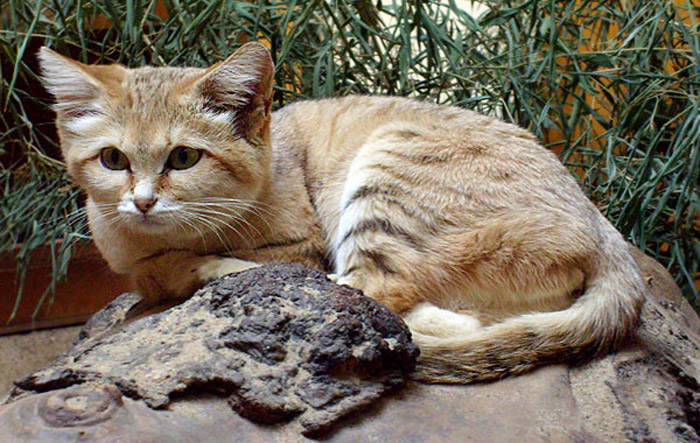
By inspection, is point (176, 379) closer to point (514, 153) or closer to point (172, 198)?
point (172, 198)

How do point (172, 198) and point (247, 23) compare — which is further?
point (247, 23)

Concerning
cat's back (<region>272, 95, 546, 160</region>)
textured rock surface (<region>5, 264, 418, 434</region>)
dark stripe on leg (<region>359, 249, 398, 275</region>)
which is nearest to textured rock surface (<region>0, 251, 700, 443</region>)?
textured rock surface (<region>5, 264, 418, 434</region>)

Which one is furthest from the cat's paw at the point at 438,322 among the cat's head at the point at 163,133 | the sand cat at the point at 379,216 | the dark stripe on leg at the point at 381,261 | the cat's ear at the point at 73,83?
the cat's ear at the point at 73,83

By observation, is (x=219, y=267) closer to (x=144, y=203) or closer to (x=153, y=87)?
(x=144, y=203)

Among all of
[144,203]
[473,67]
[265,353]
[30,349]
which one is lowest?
[30,349]

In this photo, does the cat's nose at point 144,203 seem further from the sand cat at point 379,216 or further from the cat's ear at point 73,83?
the cat's ear at point 73,83

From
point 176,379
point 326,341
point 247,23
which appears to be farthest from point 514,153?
point 247,23

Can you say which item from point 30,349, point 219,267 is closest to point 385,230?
point 219,267

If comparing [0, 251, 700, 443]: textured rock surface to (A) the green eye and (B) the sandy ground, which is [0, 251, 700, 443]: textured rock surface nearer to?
(A) the green eye

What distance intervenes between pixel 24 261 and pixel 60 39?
114cm

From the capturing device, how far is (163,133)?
6.68 feet

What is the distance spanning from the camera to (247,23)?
11.4 ft

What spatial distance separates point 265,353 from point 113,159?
89cm

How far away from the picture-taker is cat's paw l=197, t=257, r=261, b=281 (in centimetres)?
217
